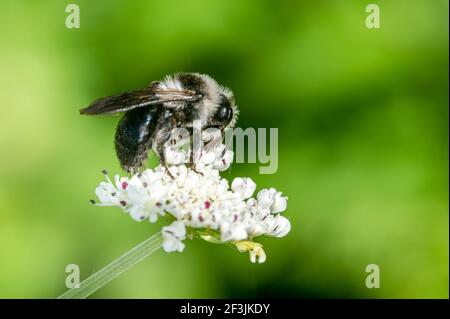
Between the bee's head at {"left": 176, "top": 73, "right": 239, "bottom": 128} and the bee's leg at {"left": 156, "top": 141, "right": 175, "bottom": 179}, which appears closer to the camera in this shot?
the bee's leg at {"left": 156, "top": 141, "right": 175, "bottom": 179}

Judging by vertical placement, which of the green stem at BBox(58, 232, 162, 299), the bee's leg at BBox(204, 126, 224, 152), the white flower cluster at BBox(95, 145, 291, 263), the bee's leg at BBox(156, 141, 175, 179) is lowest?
the green stem at BBox(58, 232, 162, 299)

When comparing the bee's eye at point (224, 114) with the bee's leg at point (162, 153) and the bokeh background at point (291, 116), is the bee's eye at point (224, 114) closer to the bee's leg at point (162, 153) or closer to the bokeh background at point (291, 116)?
the bee's leg at point (162, 153)

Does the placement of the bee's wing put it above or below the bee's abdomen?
above

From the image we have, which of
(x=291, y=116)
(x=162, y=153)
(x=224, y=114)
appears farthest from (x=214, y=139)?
(x=291, y=116)

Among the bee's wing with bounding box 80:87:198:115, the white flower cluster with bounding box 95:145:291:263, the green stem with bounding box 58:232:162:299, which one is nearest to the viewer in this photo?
the green stem with bounding box 58:232:162:299

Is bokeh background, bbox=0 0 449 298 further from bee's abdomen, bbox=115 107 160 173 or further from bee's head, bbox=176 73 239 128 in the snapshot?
bee's abdomen, bbox=115 107 160 173

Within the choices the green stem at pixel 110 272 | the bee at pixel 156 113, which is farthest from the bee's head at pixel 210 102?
the green stem at pixel 110 272

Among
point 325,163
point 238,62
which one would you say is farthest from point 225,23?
point 325,163

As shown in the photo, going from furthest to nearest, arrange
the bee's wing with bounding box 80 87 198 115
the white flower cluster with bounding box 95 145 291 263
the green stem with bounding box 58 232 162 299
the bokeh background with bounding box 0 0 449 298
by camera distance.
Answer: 1. the bokeh background with bounding box 0 0 449 298
2. the bee's wing with bounding box 80 87 198 115
3. the white flower cluster with bounding box 95 145 291 263
4. the green stem with bounding box 58 232 162 299

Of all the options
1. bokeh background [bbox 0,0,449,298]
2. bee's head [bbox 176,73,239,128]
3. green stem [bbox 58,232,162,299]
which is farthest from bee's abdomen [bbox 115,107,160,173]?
bokeh background [bbox 0,0,449,298]
